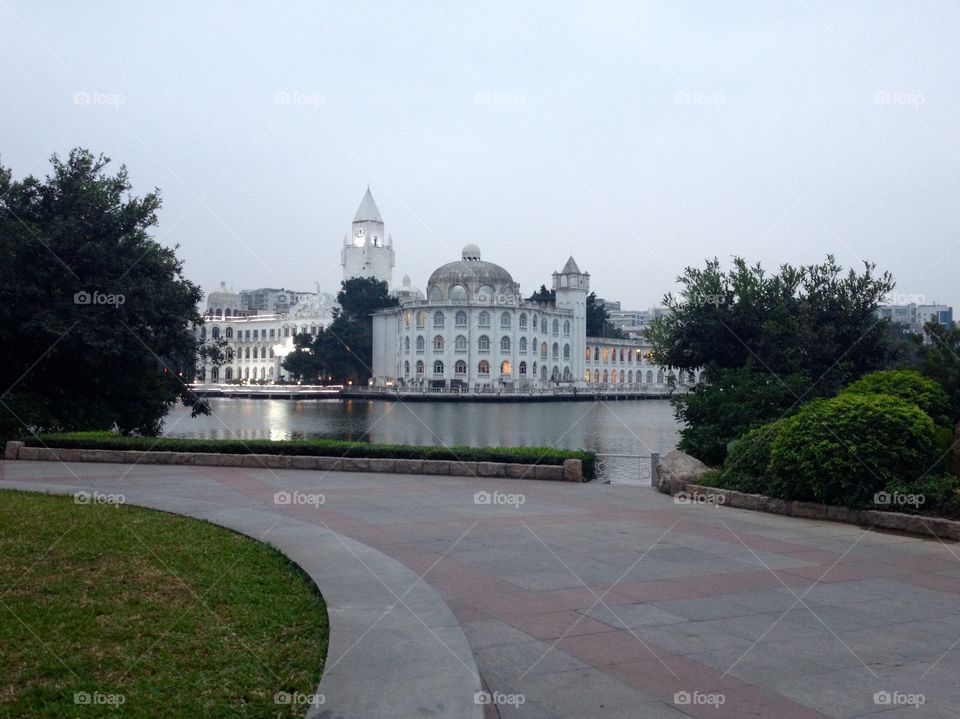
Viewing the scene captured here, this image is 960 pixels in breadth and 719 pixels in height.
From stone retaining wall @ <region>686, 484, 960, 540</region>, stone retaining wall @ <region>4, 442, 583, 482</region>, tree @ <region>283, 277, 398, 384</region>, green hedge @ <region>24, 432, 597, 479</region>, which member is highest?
tree @ <region>283, 277, 398, 384</region>

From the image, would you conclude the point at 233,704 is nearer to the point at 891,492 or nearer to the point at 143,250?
the point at 891,492

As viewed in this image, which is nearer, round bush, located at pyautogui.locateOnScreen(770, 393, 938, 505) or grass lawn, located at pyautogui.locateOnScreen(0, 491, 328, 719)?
grass lawn, located at pyautogui.locateOnScreen(0, 491, 328, 719)

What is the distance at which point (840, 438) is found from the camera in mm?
11594

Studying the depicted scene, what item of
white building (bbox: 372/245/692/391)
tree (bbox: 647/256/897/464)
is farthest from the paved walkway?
white building (bbox: 372/245/692/391)

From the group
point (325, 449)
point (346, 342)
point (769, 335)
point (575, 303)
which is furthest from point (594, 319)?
point (325, 449)

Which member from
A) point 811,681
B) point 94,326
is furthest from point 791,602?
point 94,326

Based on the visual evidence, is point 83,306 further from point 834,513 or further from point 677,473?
point 834,513

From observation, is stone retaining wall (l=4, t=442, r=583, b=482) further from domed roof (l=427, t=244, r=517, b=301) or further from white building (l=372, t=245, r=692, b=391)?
domed roof (l=427, t=244, r=517, b=301)

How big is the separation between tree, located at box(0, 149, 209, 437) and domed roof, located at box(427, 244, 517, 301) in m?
81.4

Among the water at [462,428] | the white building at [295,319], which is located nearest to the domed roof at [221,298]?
the white building at [295,319]

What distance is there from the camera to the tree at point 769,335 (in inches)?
760

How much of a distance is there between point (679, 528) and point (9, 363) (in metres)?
19.8

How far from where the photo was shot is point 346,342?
10406cm

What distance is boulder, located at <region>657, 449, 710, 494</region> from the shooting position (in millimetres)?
14258
